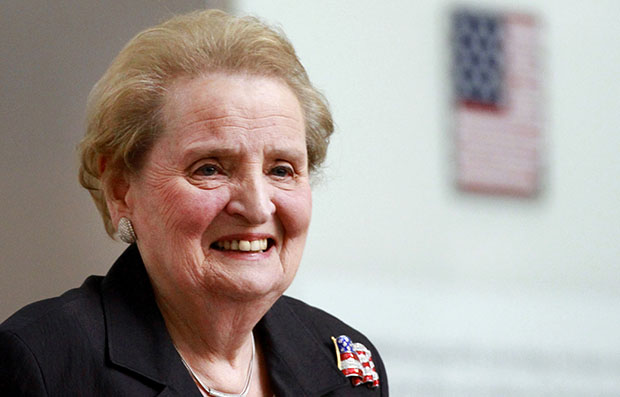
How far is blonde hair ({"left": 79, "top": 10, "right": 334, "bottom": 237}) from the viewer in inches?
65.4

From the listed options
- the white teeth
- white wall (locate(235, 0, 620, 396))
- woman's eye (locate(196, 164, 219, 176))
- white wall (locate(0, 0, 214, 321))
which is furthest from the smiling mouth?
white wall (locate(235, 0, 620, 396))

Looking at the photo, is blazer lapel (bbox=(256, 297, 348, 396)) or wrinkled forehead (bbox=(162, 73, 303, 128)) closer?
wrinkled forehead (bbox=(162, 73, 303, 128))

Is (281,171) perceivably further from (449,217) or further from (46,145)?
(449,217)

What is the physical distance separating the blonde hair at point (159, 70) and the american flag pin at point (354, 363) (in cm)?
59

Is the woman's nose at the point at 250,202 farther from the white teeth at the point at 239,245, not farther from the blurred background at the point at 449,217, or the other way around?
the blurred background at the point at 449,217

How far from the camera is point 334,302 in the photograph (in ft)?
10.9

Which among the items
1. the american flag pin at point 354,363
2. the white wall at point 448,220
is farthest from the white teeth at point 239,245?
the white wall at point 448,220

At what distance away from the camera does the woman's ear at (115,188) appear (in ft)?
5.64

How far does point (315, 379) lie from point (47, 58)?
126 centimetres

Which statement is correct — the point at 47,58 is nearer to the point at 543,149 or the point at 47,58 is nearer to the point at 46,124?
the point at 46,124

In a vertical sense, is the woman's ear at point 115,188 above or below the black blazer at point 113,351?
above

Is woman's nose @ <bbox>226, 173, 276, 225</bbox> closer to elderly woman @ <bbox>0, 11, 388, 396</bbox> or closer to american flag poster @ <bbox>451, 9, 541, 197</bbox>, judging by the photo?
elderly woman @ <bbox>0, 11, 388, 396</bbox>

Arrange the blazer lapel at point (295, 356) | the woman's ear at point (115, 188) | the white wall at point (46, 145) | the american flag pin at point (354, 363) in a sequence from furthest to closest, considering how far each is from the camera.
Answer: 1. the white wall at point (46, 145)
2. the american flag pin at point (354, 363)
3. the blazer lapel at point (295, 356)
4. the woman's ear at point (115, 188)

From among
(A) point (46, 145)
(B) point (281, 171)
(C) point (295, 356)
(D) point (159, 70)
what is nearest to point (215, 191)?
(B) point (281, 171)
